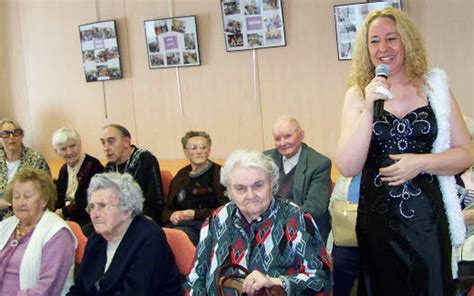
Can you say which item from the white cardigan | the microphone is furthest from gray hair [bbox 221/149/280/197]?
the white cardigan

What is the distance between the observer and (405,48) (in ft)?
5.89

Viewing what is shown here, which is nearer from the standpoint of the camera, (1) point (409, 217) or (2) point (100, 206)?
(1) point (409, 217)

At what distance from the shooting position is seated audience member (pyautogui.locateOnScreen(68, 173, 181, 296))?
Result: 2.35 m

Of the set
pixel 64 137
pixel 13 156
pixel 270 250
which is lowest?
pixel 270 250

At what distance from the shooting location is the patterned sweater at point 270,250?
205cm

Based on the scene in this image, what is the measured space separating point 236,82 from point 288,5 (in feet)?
2.62

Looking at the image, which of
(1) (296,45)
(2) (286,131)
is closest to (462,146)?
(2) (286,131)

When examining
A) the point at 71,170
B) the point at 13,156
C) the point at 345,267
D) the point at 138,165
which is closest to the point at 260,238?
the point at 345,267

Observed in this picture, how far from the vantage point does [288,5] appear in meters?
4.38

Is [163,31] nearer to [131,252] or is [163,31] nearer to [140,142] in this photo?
[140,142]

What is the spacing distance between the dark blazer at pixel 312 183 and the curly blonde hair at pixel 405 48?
4.62 ft

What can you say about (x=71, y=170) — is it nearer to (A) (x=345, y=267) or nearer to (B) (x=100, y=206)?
(B) (x=100, y=206)

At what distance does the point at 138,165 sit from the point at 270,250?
196 cm

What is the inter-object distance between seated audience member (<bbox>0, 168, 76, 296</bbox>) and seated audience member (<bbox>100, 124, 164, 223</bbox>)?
0.95m
